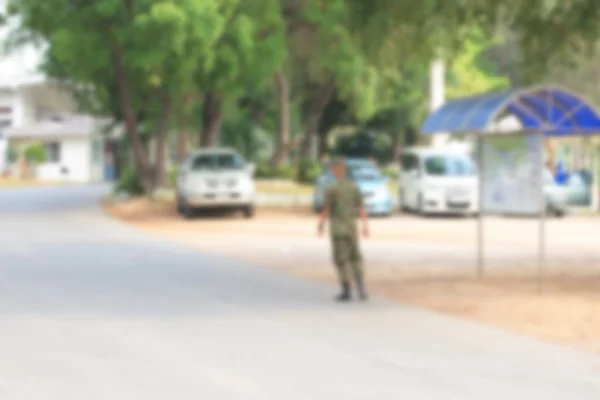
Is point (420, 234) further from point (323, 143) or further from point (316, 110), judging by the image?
point (323, 143)

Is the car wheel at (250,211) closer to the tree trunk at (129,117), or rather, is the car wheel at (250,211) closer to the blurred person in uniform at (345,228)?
the tree trunk at (129,117)

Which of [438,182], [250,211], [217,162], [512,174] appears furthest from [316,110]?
[512,174]

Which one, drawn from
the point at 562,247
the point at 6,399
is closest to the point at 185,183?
the point at 562,247

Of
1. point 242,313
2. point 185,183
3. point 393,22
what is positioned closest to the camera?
point 242,313

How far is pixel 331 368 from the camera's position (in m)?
9.09

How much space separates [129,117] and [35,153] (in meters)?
36.5

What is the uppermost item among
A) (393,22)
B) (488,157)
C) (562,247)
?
(393,22)

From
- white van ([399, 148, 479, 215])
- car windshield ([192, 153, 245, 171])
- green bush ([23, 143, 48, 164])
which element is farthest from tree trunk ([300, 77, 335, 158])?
green bush ([23, 143, 48, 164])

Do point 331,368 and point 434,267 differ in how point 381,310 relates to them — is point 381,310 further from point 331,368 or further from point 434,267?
point 434,267

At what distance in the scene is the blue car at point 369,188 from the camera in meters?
34.2

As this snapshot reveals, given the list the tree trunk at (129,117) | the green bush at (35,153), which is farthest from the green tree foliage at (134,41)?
the green bush at (35,153)

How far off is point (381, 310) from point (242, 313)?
60.7 inches

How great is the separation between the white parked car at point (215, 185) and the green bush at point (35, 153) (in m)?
40.1

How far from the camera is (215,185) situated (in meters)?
32.7
